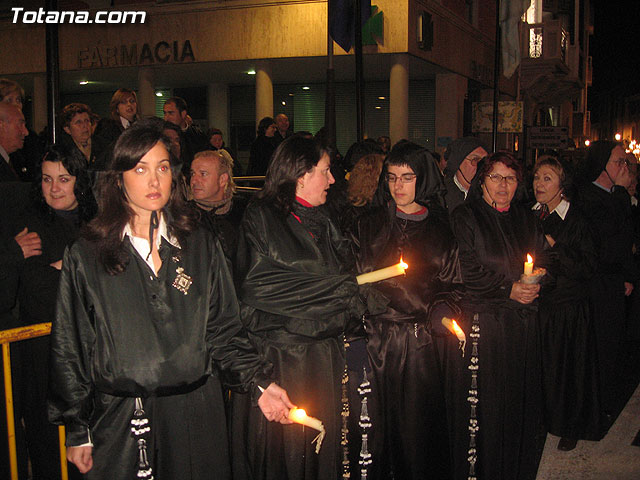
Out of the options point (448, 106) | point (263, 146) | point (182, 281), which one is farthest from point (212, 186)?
point (448, 106)

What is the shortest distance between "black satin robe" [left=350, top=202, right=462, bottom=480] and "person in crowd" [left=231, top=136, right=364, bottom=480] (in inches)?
22.2

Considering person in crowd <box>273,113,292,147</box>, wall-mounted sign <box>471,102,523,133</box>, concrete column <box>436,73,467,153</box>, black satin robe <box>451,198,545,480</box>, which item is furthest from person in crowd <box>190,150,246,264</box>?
concrete column <box>436,73,467,153</box>

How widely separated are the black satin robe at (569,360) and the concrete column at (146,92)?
16.2m

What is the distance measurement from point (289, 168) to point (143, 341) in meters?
1.56

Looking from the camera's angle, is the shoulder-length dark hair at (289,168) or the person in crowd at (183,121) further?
the person in crowd at (183,121)

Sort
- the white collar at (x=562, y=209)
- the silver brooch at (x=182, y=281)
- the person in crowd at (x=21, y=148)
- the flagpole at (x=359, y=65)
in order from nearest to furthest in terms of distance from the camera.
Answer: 1. the silver brooch at (x=182, y=281)
2. the person in crowd at (x=21, y=148)
3. the white collar at (x=562, y=209)
4. the flagpole at (x=359, y=65)

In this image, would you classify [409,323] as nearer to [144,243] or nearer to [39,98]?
[144,243]

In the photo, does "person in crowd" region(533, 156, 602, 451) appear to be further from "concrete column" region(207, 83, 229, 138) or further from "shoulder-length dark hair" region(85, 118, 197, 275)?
"concrete column" region(207, 83, 229, 138)

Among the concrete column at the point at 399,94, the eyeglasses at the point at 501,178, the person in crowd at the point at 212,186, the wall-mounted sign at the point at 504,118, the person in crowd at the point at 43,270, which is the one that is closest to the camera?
the person in crowd at the point at 43,270

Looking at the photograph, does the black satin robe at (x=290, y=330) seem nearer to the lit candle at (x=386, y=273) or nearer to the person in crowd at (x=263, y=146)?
the lit candle at (x=386, y=273)

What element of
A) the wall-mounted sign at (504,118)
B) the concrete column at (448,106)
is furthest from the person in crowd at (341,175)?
the concrete column at (448,106)

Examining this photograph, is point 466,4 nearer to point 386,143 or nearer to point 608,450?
point 386,143

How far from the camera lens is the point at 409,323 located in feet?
14.5

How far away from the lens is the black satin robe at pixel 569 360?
5688mm
